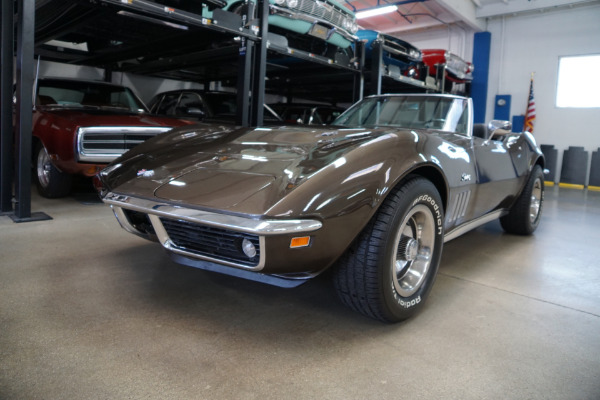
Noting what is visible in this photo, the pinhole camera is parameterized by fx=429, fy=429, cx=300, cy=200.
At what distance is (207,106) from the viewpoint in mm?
6027

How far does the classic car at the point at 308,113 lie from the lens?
778 centimetres

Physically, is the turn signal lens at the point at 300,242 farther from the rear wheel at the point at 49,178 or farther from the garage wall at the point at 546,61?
the garage wall at the point at 546,61

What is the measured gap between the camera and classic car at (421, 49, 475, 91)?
9.03m

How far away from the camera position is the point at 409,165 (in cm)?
179

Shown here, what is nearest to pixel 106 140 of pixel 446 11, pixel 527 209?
pixel 527 209

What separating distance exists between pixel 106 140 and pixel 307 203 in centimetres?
319

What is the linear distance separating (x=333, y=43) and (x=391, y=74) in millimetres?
1684

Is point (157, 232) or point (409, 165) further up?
point (409, 165)

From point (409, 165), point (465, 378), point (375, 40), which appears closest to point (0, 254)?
point (409, 165)

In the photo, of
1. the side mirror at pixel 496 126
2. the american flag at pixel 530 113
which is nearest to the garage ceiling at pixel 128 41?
the american flag at pixel 530 113

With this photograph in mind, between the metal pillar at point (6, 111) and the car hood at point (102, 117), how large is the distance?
49 cm

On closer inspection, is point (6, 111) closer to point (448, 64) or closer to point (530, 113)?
point (448, 64)

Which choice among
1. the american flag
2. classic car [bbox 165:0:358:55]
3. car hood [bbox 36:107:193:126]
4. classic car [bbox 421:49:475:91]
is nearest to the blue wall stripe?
the american flag

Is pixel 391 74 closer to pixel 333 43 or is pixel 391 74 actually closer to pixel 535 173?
pixel 333 43
